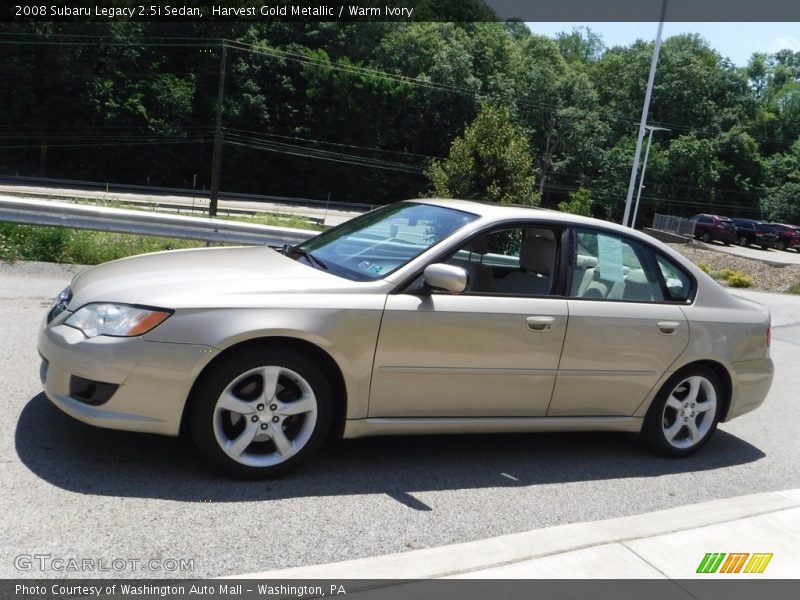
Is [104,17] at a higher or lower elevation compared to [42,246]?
higher

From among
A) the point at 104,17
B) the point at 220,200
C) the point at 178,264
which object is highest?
the point at 104,17

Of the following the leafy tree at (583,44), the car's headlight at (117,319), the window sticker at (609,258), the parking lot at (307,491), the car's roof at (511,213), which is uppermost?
the leafy tree at (583,44)

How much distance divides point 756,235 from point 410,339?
54.2 metres

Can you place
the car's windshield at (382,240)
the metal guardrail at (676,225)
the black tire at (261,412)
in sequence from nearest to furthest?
the black tire at (261,412) → the car's windshield at (382,240) → the metal guardrail at (676,225)

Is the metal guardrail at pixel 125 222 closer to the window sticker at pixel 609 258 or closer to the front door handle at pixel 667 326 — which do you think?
the window sticker at pixel 609 258

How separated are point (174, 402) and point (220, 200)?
62.8 meters

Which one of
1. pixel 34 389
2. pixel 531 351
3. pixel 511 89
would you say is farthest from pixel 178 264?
pixel 511 89

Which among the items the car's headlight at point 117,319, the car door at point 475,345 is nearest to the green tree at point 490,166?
the car door at point 475,345

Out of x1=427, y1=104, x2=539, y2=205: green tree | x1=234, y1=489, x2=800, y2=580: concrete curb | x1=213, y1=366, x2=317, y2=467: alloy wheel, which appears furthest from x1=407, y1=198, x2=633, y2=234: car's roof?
x1=427, y1=104, x2=539, y2=205: green tree

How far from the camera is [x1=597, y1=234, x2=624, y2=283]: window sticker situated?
505 centimetres

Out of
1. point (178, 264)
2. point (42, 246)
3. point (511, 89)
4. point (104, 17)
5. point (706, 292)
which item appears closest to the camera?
point (178, 264)

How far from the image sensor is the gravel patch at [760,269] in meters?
28.0

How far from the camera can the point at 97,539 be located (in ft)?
10.7

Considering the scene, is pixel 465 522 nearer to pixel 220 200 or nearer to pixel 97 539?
pixel 97 539
